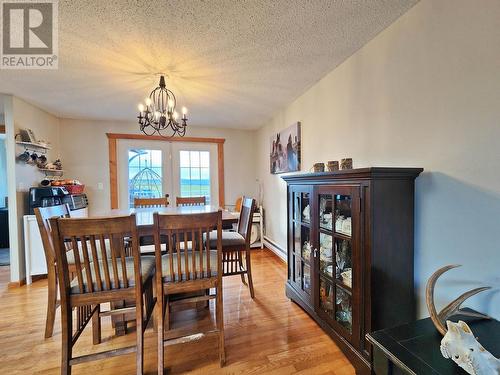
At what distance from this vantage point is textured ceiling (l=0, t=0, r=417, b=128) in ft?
4.88

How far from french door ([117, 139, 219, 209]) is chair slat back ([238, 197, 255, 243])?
2.01 meters

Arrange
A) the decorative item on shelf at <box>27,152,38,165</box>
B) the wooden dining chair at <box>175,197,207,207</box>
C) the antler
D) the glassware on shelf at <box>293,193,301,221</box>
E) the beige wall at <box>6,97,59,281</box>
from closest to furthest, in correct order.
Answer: the antler → the glassware on shelf at <box>293,193,301,221</box> → the beige wall at <box>6,97,59,281</box> → the decorative item on shelf at <box>27,152,38,165</box> → the wooden dining chair at <box>175,197,207,207</box>

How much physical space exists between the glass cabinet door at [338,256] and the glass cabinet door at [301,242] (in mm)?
160

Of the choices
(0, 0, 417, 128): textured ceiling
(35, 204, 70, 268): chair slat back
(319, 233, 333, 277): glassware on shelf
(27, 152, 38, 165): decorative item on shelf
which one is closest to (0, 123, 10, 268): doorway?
(27, 152, 38, 165): decorative item on shelf

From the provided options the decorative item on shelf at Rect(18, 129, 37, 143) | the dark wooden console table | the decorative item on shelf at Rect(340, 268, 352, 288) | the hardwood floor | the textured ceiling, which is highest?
the textured ceiling

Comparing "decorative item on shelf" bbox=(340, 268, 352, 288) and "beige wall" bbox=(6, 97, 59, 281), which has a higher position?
"beige wall" bbox=(6, 97, 59, 281)

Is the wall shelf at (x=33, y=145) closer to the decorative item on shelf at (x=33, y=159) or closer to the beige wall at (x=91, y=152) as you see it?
the decorative item on shelf at (x=33, y=159)

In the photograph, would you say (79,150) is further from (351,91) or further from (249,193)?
(351,91)

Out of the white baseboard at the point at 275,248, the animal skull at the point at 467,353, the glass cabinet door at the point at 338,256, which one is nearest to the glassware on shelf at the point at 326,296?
the glass cabinet door at the point at 338,256

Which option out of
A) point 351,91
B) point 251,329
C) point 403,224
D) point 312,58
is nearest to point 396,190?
point 403,224

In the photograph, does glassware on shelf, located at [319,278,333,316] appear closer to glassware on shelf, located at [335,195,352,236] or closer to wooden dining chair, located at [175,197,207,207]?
glassware on shelf, located at [335,195,352,236]

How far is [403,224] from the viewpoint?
1.45 m

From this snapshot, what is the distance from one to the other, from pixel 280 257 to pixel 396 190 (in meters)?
2.44

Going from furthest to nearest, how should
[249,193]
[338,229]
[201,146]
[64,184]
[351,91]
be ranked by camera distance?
[249,193] < [201,146] < [64,184] < [351,91] < [338,229]
